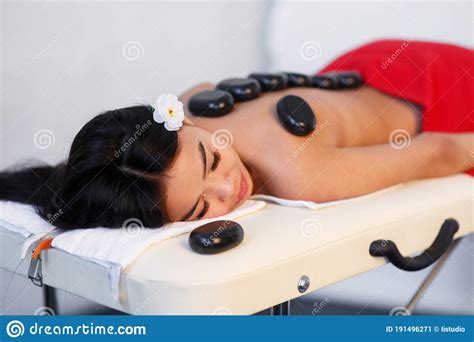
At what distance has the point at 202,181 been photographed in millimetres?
1306

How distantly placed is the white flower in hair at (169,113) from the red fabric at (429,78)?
730 mm

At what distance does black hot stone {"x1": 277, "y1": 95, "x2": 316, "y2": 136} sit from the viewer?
1477 millimetres

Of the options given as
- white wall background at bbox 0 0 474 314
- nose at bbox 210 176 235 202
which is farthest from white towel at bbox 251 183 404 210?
white wall background at bbox 0 0 474 314

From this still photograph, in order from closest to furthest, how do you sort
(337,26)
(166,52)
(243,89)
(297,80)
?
(243,89)
(297,80)
(166,52)
(337,26)

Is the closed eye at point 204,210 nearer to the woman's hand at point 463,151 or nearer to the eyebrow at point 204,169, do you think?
the eyebrow at point 204,169

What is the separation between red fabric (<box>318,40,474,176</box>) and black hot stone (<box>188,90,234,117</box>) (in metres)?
0.50

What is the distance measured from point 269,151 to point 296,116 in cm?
9

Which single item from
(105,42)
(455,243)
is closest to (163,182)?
(455,243)

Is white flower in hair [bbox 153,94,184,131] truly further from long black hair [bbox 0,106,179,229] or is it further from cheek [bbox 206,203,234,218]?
cheek [bbox 206,203,234,218]

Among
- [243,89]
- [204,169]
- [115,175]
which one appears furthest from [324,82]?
[115,175]

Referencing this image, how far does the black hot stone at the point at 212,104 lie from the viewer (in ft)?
5.08

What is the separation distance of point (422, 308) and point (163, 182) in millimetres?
1080

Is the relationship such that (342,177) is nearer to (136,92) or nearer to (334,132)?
(334,132)

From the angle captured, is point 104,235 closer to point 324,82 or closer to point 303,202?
point 303,202
